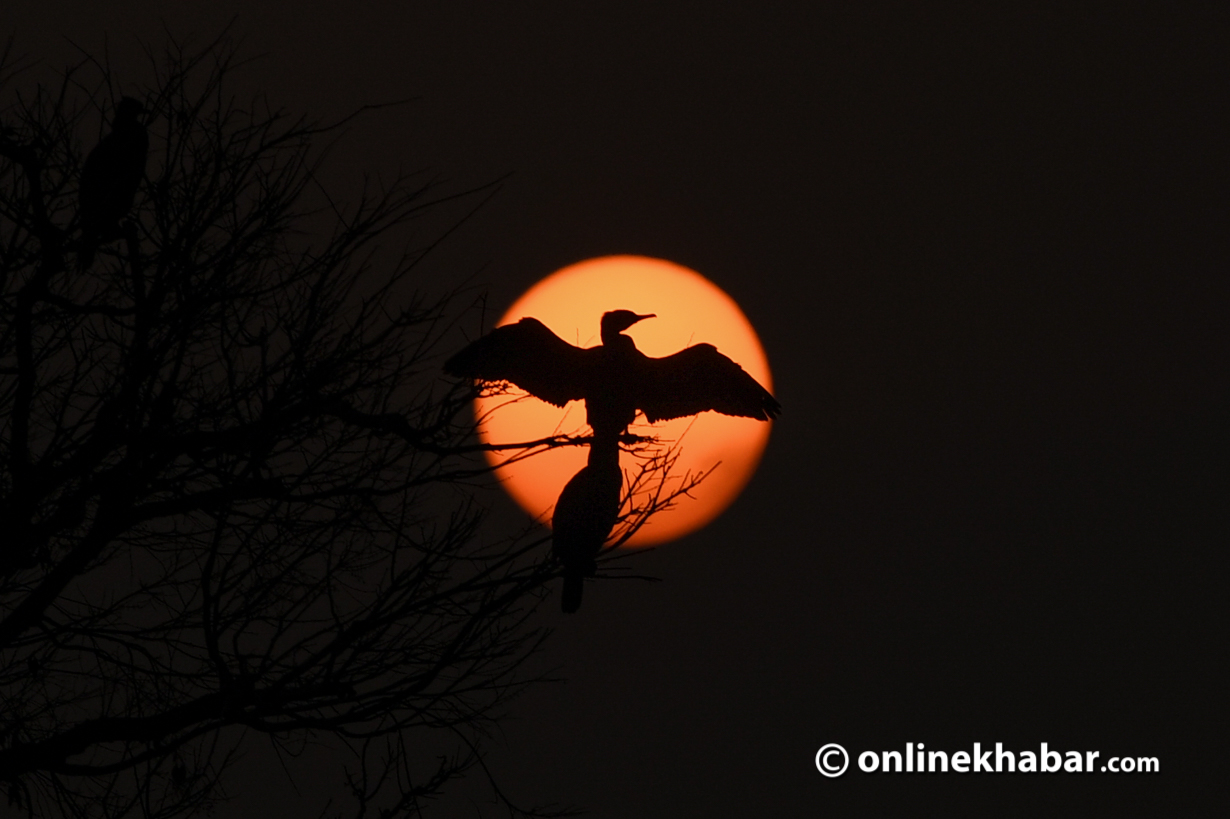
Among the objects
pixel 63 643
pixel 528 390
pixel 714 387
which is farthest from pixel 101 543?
pixel 714 387

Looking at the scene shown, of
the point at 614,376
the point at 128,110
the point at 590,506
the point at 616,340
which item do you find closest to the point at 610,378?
the point at 614,376

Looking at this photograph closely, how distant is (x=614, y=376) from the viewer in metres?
7.03

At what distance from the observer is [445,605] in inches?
178

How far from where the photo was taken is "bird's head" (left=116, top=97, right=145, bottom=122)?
5.13 m

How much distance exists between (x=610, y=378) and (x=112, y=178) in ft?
9.59

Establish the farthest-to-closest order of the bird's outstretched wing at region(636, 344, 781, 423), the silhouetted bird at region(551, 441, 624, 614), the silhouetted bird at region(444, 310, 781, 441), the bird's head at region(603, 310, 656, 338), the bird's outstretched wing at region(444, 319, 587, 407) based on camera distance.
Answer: the bird's head at region(603, 310, 656, 338), the bird's outstretched wing at region(636, 344, 781, 423), the bird's outstretched wing at region(444, 319, 587, 407), the silhouetted bird at region(444, 310, 781, 441), the silhouetted bird at region(551, 441, 624, 614)

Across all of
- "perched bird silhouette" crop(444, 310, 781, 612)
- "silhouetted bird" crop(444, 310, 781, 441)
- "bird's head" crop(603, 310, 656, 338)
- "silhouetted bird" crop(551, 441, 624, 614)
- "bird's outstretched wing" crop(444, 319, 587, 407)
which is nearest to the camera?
"silhouetted bird" crop(551, 441, 624, 614)

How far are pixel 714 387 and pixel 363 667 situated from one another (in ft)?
11.5

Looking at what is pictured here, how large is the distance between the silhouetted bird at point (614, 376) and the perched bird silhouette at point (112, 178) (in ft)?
6.93

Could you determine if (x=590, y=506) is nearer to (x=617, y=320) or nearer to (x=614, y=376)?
(x=614, y=376)

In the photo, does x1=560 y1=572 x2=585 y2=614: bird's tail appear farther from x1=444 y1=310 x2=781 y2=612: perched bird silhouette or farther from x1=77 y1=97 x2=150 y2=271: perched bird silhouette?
x1=77 y1=97 x2=150 y2=271: perched bird silhouette

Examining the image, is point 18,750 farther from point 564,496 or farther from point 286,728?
point 564,496

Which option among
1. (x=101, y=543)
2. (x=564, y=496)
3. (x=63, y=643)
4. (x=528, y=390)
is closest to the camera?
(x=101, y=543)

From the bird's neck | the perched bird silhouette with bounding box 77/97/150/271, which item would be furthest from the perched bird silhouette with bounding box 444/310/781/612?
the perched bird silhouette with bounding box 77/97/150/271
